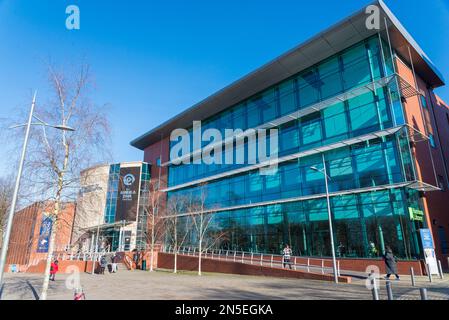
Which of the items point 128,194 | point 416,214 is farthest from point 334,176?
point 128,194

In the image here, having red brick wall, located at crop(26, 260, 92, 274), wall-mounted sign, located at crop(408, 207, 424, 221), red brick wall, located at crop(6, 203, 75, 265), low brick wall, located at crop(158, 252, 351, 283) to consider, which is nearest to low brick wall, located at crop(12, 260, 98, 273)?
red brick wall, located at crop(26, 260, 92, 274)

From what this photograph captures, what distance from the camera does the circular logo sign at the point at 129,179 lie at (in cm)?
4664

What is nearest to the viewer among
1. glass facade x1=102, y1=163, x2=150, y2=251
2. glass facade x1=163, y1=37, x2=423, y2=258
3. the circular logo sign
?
glass facade x1=163, y1=37, x2=423, y2=258

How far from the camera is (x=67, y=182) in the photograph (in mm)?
12195

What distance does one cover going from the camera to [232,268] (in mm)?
25266

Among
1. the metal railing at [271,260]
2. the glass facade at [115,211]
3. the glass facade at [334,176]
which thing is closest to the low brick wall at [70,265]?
the metal railing at [271,260]

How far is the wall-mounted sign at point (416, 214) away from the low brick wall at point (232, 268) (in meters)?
7.56

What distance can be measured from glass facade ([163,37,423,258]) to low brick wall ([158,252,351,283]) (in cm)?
470

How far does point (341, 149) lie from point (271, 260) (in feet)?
34.8

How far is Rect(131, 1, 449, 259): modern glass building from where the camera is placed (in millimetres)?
22422

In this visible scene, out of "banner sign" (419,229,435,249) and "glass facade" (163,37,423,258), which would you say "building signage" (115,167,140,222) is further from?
"banner sign" (419,229,435,249)

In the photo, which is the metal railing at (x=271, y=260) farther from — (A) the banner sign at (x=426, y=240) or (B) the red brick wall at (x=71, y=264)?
(B) the red brick wall at (x=71, y=264)

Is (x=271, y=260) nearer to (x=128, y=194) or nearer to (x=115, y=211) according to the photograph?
(x=128, y=194)
